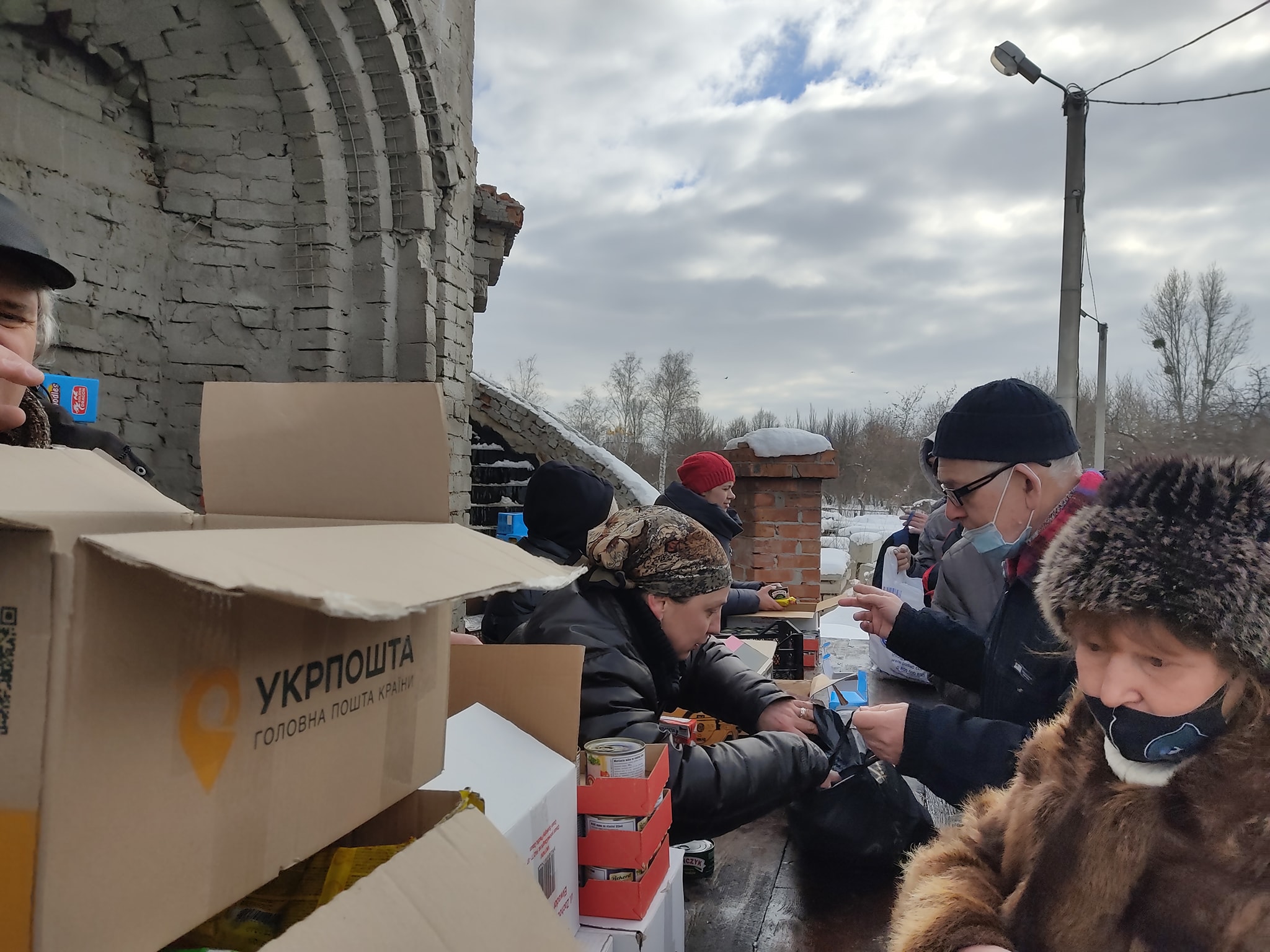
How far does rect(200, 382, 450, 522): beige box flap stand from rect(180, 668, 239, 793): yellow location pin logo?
0.33 meters

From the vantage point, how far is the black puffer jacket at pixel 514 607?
9.87ft

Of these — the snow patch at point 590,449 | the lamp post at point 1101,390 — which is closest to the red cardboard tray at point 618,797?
the snow patch at point 590,449

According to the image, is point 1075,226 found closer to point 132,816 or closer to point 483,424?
point 483,424

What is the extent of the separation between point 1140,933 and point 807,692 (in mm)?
1572

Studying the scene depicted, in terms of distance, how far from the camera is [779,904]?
1871 millimetres

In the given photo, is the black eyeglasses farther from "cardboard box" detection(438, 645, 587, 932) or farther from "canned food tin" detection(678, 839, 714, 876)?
"cardboard box" detection(438, 645, 587, 932)

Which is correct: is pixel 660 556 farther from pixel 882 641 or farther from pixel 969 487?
pixel 882 641

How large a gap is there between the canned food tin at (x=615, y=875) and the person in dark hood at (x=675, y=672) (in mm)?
351

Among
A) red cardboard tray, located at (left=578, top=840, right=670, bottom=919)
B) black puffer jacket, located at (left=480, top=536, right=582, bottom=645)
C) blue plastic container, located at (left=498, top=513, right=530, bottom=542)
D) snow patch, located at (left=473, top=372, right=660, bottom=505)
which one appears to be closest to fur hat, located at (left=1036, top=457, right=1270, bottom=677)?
red cardboard tray, located at (left=578, top=840, right=670, bottom=919)

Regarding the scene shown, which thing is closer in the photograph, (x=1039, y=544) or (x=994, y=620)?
(x=1039, y=544)

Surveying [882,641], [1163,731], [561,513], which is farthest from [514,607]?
[1163,731]

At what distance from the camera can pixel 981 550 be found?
2.23m

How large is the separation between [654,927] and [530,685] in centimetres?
52

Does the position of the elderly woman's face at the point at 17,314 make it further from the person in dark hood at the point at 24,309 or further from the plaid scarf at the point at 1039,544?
the plaid scarf at the point at 1039,544
